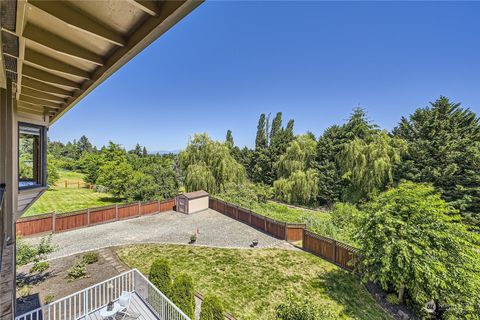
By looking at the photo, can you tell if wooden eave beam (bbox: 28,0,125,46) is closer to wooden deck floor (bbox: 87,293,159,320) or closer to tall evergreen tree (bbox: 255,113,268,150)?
wooden deck floor (bbox: 87,293,159,320)

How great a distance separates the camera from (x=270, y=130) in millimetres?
30828

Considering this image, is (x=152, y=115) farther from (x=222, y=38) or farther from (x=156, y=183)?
(x=222, y=38)

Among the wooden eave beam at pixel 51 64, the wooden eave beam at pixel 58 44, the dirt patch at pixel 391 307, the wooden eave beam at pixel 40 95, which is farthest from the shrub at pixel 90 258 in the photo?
the dirt patch at pixel 391 307

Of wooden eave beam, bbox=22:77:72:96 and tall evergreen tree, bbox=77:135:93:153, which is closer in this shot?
wooden eave beam, bbox=22:77:72:96

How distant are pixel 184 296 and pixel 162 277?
923 mm

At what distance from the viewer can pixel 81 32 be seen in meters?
1.40

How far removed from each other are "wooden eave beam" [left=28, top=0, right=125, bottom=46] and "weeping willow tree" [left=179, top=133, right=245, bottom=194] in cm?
1694

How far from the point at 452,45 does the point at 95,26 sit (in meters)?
14.8

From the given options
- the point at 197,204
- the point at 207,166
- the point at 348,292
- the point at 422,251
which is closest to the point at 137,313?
the point at 348,292

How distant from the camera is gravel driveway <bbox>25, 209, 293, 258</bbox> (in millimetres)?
10277

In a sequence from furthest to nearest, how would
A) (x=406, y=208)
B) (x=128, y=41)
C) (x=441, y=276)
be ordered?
(x=406, y=208), (x=441, y=276), (x=128, y=41)

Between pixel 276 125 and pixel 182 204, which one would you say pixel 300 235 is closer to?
pixel 182 204

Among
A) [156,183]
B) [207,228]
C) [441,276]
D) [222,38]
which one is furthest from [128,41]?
[156,183]

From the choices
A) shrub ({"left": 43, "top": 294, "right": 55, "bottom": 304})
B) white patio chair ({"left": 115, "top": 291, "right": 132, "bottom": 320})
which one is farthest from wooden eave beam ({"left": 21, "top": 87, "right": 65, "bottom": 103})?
shrub ({"left": 43, "top": 294, "right": 55, "bottom": 304})
